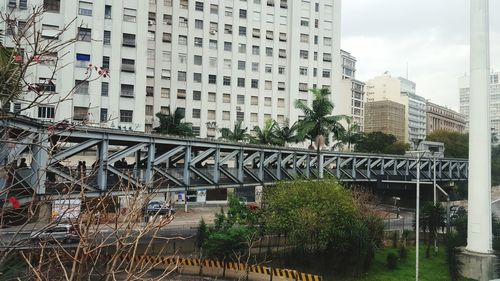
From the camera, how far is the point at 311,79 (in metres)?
66.2

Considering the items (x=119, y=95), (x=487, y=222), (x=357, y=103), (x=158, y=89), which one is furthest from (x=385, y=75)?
(x=487, y=222)

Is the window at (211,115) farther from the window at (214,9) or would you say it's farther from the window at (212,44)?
the window at (214,9)

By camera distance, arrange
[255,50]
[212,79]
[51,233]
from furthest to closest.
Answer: [255,50]
[212,79]
[51,233]

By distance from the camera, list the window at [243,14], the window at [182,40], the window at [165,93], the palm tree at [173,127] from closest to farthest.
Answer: the palm tree at [173,127], the window at [165,93], the window at [182,40], the window at [243,14]

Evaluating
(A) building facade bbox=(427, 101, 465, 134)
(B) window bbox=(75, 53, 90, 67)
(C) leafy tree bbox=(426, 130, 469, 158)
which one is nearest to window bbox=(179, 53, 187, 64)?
(B) window bbox=(75, 53, 90, 67)

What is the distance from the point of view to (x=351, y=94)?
116 metres

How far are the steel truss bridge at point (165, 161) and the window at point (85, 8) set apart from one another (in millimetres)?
13601

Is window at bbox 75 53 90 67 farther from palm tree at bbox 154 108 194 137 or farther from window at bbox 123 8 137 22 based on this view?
palm tree at bbox 154 108 194 137

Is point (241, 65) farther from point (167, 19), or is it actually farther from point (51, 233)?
point (51, 233)

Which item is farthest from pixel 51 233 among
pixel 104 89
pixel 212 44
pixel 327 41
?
pixel 327 41

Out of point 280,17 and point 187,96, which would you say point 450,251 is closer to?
point 187,96

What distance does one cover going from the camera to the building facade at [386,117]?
128250 mm

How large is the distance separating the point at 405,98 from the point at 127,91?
114 meters

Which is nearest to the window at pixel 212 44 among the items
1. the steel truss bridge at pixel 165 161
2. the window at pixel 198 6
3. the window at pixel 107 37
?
the window at pixel 198 6
